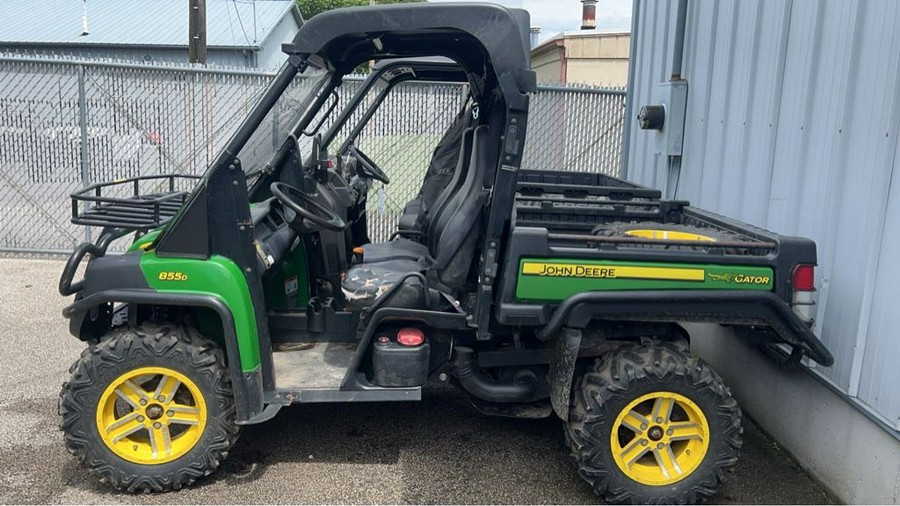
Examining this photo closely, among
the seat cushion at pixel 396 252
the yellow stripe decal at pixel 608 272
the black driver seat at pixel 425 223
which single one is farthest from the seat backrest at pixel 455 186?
the yellow stripe decal at pixel 608 272

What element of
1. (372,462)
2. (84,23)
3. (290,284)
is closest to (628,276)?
(372,462)

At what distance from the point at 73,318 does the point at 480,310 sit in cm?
192

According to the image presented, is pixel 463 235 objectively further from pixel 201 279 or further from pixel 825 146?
pixel 825 146

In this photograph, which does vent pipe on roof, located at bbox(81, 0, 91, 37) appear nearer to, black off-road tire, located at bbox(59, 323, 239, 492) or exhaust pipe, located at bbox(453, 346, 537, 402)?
black off-road tire, located at bbox(59, 323, 239, 492)

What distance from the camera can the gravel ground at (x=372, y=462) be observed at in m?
3.47

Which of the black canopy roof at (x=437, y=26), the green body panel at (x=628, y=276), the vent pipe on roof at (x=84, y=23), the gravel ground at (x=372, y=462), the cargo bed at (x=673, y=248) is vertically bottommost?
the gravel ground at (x=372, y=462)

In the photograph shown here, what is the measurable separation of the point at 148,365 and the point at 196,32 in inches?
369

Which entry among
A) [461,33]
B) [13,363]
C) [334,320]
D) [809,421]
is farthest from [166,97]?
[809,421]

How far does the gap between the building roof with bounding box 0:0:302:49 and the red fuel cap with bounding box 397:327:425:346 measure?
21.1 meters

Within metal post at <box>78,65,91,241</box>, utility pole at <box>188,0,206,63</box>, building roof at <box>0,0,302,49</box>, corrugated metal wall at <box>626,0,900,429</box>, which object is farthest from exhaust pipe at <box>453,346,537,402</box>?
building roof at <box>0,0,302,49</box>

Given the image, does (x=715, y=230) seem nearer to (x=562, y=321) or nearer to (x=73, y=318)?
(x=562, y=321)

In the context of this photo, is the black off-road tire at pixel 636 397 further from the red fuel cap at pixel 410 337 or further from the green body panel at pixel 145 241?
the green body panel at pixel 145 241

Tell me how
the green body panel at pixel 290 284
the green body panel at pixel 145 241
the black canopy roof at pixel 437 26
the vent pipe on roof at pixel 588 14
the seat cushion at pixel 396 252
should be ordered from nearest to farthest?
the black canopy roof at pixel 437 26, the green body panel at pixel 145 241, the green body panel at pixel 290 284, the seat cushion at pixel 396 252, the vent pipe on roof at pixel 588 14

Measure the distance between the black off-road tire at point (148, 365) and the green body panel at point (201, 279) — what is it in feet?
0.75
